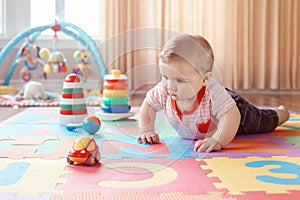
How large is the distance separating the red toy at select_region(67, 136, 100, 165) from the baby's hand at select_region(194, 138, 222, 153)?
273mm

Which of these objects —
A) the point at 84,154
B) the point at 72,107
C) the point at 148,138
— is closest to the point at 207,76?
the point at 148,138

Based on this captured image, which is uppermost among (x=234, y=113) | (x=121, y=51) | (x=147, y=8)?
(x=147, y=8)

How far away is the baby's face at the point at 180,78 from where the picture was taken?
114 centimetres

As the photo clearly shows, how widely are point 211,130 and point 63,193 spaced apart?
584 millimetres

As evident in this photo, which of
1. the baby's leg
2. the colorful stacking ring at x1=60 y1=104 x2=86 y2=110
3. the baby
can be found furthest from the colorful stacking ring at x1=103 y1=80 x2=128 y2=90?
the baby's leg

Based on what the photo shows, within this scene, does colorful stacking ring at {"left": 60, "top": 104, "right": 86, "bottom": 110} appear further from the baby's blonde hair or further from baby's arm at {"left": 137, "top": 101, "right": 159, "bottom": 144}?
the baby's blonde hair

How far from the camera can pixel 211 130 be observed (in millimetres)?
1305

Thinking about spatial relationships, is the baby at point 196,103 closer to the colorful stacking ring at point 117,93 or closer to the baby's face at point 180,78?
the baby's face at point 180,78

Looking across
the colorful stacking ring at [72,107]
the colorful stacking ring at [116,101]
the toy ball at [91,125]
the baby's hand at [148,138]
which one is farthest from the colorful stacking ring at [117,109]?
the baby's hand at [148,138]

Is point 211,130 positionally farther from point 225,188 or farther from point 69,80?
point 69,80

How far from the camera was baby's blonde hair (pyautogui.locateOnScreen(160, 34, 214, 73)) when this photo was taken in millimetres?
1142

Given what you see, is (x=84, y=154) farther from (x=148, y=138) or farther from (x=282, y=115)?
(x=282, y=115)

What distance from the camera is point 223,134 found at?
47.7 inches

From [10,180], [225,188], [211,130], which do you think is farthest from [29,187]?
[211,130]
